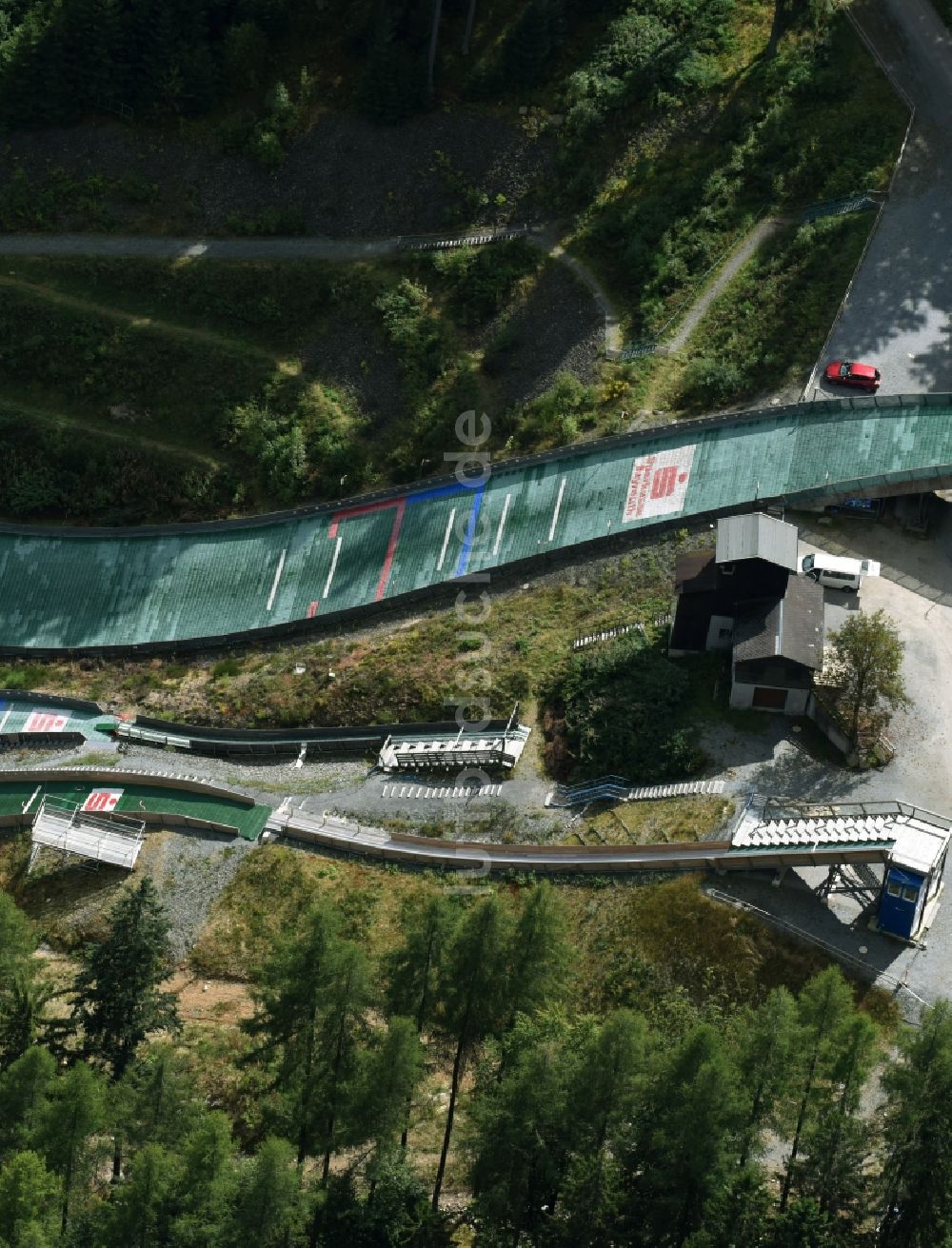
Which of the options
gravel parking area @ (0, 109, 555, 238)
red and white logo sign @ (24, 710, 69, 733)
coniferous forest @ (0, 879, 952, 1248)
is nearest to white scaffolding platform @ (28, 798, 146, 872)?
red and white logo sign @ (24, 710, 69, 733)

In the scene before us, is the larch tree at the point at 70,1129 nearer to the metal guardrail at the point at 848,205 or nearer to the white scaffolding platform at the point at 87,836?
the white scaffolding platform at the point at 87,836

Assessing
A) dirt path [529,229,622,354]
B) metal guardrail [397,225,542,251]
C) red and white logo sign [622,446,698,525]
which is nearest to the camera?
red and white logo sign [622,446,698,525]

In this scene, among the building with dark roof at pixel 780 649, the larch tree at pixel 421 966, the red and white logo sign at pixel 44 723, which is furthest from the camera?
the red and white logo sign at pixel 44 723

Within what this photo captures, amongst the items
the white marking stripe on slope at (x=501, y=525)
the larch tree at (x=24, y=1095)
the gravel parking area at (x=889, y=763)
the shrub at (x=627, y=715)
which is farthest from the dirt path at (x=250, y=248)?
the larch tree at (x=24, y=1095)

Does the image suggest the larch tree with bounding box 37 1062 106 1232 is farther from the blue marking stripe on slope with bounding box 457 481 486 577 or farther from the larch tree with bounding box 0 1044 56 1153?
the blue marking stripe on slope with bounding box 457 481 486 577

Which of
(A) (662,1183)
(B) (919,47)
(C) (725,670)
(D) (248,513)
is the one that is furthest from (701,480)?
(A) (662,1183)

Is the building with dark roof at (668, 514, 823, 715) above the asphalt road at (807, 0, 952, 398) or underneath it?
underneath

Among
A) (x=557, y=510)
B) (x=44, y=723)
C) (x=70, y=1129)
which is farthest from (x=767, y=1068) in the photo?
(x=44, y=723)

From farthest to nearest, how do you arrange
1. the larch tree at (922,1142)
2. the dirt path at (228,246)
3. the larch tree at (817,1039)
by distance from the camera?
the dirt path at (228,246) → the larch tree at (817,1039) → the larch tree at (922,1142)
